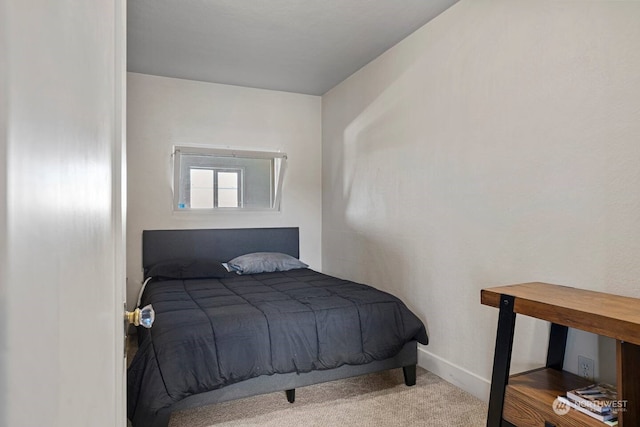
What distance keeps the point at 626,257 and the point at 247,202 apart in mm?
3573

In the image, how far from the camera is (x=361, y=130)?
12.6 ft

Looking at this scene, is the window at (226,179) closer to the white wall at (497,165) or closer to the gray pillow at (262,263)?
the gray pillow at (262,263)

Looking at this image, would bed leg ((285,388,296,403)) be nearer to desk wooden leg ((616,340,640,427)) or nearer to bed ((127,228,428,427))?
bed ((127,228,428,427))

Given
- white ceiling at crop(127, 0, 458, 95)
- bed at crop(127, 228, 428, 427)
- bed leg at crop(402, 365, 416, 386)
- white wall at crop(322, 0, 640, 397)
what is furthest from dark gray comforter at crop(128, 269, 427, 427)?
white ceiling at crop(127, 0, 458, 95)

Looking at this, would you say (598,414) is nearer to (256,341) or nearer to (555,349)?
(555,349)

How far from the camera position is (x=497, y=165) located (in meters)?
2.37

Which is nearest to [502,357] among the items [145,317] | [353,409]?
[353,409]

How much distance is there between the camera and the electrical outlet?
1.84 metres

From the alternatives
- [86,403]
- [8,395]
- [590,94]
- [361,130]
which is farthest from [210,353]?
[361,130]

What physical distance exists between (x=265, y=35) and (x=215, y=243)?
2.23m

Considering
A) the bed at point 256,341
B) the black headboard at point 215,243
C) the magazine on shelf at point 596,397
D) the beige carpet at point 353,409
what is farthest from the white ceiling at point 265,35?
the beige carpet at point 353,409

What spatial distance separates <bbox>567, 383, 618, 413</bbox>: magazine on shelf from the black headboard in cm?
327

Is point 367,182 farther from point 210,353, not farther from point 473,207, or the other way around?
point 210,353

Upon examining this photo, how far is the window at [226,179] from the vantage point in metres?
4.11
